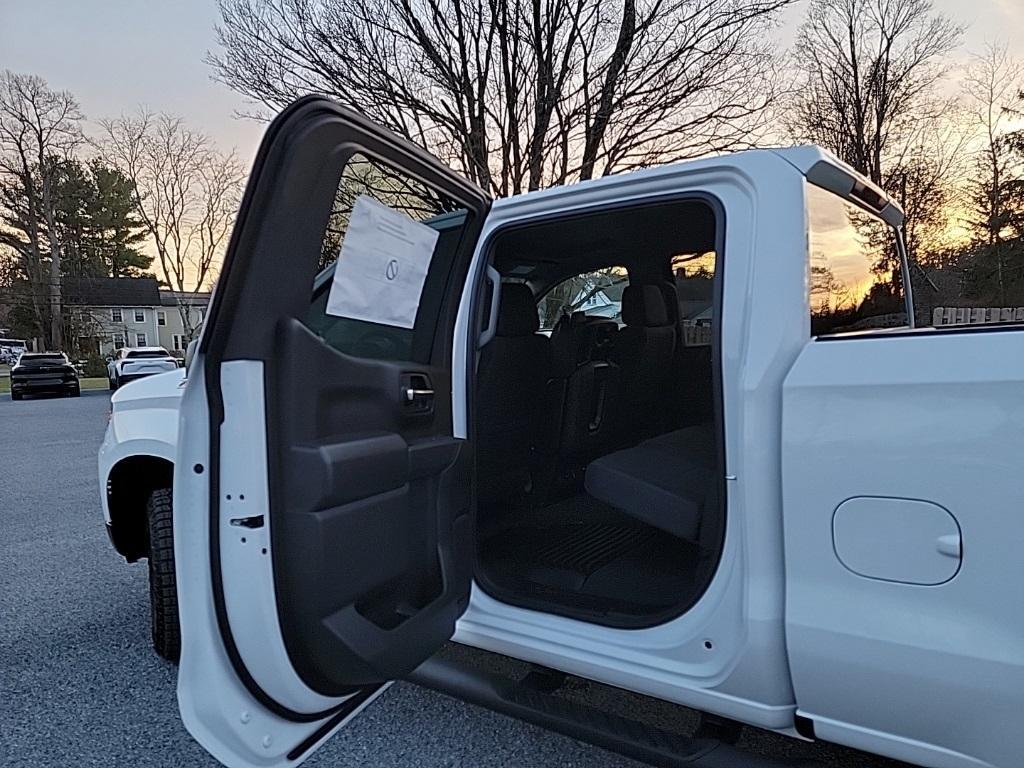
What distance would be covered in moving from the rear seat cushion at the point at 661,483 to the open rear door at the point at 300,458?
78 centimetres

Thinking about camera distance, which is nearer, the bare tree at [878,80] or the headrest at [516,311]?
the headrest at [516,311]

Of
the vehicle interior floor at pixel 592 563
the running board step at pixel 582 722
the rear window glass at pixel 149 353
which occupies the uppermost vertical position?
the rear window glass at pixel 149 353

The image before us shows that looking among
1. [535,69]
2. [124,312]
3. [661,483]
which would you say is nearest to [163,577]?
[661,483]

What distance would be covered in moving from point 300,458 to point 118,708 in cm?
186

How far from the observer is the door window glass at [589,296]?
3.33 m

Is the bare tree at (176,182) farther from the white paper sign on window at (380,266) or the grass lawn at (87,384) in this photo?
the white paper sign on window at (380,266)

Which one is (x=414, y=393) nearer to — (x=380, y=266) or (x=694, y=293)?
(x=380, y=266)

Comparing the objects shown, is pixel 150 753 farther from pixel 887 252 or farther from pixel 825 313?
pixel 887 252

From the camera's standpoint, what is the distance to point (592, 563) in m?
2.45

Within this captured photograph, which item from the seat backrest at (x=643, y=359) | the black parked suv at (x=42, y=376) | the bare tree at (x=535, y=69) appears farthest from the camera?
the black parked suv at (x=42, y=376)

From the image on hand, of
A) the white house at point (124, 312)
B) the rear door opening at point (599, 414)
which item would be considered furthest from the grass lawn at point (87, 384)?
the rear door opening at point (599, 414)

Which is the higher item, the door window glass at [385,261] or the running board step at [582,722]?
the door window glass at [385,261]

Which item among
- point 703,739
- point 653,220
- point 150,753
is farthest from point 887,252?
point 150,753

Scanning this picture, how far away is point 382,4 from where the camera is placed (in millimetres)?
10273
